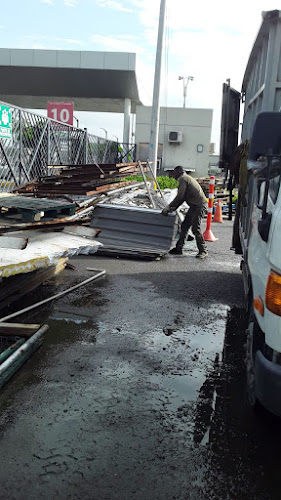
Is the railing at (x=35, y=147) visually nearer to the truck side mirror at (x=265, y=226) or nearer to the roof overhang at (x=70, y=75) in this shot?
the truck side mirror at (x=265, y=226)

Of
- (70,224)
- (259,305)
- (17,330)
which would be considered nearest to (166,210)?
(70,224)

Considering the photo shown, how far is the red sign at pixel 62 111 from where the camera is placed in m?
17.9

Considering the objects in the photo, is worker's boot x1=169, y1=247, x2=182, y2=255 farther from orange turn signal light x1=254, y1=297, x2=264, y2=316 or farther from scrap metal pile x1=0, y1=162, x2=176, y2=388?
orange turn signal light x1=254, y1=297, x2=264, y2=316

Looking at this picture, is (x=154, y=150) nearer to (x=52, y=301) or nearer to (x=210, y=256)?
(x=210, y=256)

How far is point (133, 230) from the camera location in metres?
8.38

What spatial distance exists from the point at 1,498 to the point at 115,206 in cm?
679

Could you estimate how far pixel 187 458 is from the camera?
8.55ft

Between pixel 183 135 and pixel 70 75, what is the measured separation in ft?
27.6

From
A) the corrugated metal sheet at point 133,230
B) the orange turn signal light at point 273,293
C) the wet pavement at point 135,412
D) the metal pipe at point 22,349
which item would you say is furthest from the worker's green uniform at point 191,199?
the orange turn signal light at point 273,293

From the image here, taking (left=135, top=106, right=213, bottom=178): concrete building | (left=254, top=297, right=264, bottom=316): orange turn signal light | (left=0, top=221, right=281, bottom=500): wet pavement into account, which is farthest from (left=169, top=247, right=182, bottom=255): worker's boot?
(left=135, top=106, right=213, bottom=178): concrete building

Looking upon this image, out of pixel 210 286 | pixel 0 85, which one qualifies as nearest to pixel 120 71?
pixel 0 85

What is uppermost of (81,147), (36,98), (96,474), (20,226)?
(36,98)

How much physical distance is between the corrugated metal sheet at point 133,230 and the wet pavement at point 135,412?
8.99ft

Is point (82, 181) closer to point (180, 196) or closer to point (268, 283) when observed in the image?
point (180, 196)
